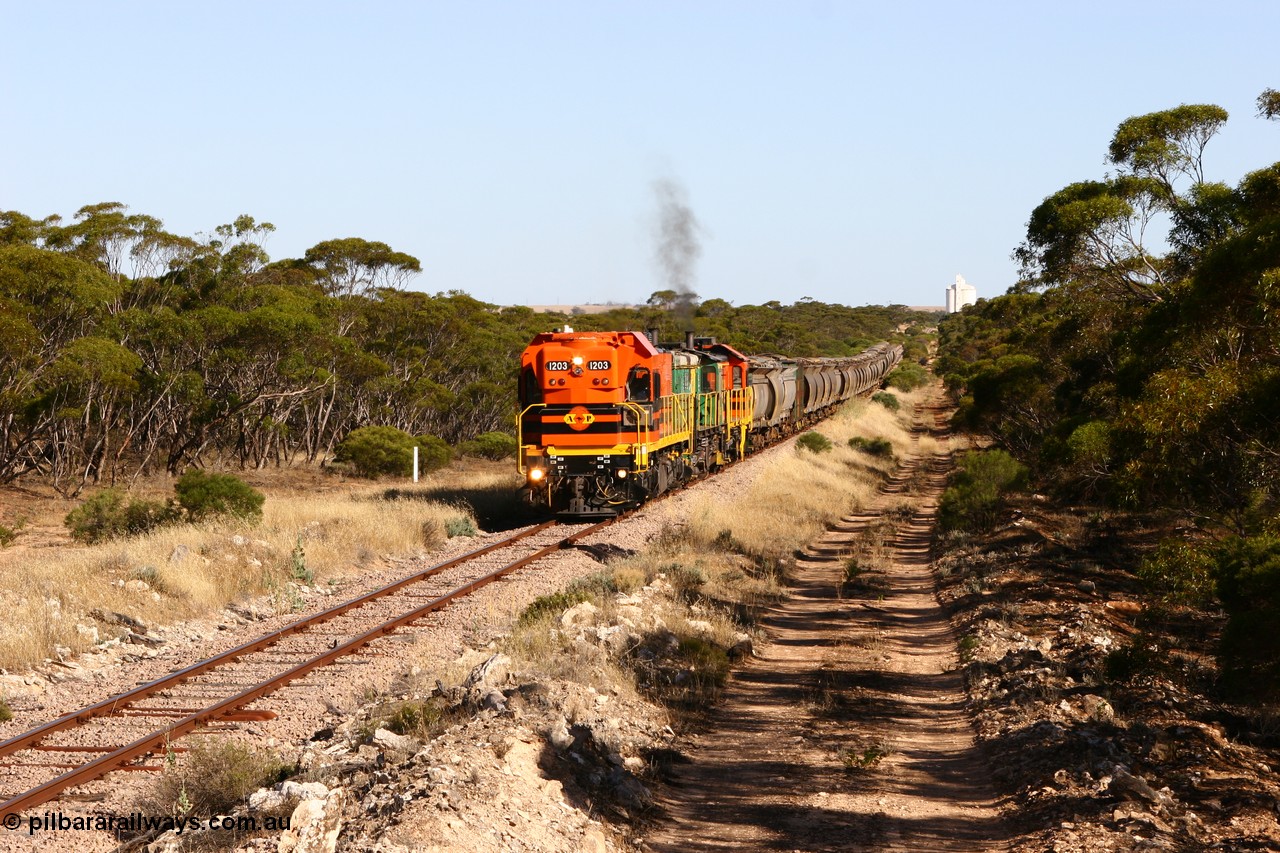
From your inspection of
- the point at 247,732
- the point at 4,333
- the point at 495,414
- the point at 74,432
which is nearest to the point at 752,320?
the point at 495,414

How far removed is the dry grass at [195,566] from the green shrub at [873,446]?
2489cm

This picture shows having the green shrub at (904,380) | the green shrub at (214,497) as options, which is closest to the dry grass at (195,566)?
the green shrub at (214,497)

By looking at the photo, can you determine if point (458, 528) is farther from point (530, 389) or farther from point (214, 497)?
point (214, 497)

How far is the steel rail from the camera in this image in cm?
1061

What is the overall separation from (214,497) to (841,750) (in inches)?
740

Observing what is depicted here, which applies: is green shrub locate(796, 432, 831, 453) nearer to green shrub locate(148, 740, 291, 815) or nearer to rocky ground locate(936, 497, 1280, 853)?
rocky ground locate(936, 497, 1280, 853)

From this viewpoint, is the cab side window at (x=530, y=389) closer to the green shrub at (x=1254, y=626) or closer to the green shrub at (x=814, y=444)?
the green shrub at (x=1254, y=626)

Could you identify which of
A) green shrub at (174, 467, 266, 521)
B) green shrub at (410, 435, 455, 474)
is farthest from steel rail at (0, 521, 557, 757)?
green shrub at (410, 435, 455, 474)

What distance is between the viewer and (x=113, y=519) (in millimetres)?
26766

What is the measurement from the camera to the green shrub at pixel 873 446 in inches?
1913

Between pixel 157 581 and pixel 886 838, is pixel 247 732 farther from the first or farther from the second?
pixel 157 581

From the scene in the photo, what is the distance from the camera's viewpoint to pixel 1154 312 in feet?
52.9

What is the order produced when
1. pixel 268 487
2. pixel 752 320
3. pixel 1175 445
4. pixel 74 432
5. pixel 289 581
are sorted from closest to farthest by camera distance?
pixel 1175 445 → pixel 289 581 → pixel 268 487 → pixel 74 432 → pixel 752 320

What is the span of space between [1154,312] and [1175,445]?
5.90 ft
